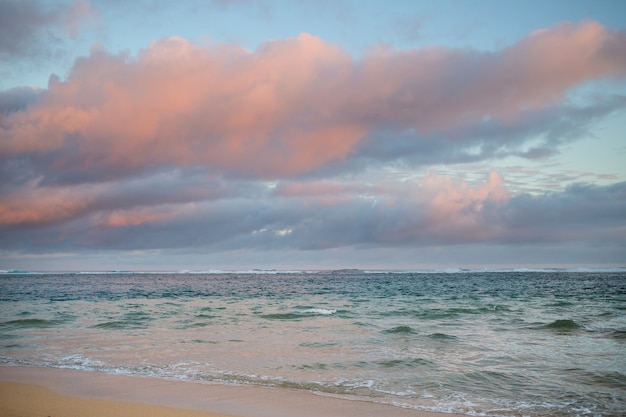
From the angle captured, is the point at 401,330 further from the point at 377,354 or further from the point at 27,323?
the point at 27,323

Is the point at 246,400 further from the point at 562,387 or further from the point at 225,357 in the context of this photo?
the point at 562,387

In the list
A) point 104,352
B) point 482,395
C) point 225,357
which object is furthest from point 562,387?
point 104,352

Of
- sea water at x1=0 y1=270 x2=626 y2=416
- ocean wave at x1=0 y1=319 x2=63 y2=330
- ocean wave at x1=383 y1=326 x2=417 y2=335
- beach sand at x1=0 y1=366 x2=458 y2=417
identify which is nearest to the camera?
beach sand at x1=0 y1=366 x2=458 y2=417

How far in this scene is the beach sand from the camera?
26.7 ft

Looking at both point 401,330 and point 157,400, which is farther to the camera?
point 401,330

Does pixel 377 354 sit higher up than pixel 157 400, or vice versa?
pixel 157 400

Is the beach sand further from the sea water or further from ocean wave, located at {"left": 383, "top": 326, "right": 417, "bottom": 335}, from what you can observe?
ocean wave, located at {"left": 383, "top": 326, "right": 417, "bottom": 335}

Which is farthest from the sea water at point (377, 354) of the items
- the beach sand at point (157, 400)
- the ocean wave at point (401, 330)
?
the beach sand at point (157, 400)

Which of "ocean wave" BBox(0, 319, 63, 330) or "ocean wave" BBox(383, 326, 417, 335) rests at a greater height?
"ocean wave" BBox(383, 326, 417, 335)

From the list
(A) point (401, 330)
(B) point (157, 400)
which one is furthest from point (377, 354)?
(B) point (157, 400)

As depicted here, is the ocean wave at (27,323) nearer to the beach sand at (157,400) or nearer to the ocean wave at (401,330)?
the beach sand at (157,400)

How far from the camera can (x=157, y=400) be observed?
8977 mm

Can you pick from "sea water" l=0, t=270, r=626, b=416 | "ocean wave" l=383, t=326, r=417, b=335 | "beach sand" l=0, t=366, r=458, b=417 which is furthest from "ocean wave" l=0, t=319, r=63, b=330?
"ocean wave" l=383, t=326, r=417, b=335

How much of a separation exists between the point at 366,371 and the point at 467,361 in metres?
3.40
